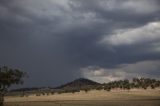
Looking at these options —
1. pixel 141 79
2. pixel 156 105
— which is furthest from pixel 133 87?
pixel 156 105

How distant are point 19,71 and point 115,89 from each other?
8840cm

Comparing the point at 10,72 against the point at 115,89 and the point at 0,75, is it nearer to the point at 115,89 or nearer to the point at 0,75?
the point at 0,75

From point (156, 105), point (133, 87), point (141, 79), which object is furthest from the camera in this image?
point (141, 79)

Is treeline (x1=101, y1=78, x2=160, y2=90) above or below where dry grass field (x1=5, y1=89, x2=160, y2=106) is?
above

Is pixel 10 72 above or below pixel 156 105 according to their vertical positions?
above

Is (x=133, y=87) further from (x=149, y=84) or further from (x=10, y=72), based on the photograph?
(x=10, y=72)

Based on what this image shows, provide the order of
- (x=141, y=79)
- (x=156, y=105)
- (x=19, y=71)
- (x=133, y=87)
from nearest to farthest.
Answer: (x=156, y=105)
(x=19, y=71)
(x=133, y=87)
(x=141, y=79)

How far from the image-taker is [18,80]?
8475cm

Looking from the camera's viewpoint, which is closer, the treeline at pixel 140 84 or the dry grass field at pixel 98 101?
the dry grass field at pixel 98 101

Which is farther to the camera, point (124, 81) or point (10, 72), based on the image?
point (124, 81)

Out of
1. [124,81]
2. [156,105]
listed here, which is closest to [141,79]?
[124,81]

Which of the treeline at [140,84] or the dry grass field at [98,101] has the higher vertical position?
the treeline at [140,84]

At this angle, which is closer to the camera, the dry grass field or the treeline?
the dry grass field

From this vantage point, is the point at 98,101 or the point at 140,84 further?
the point at 140,84
